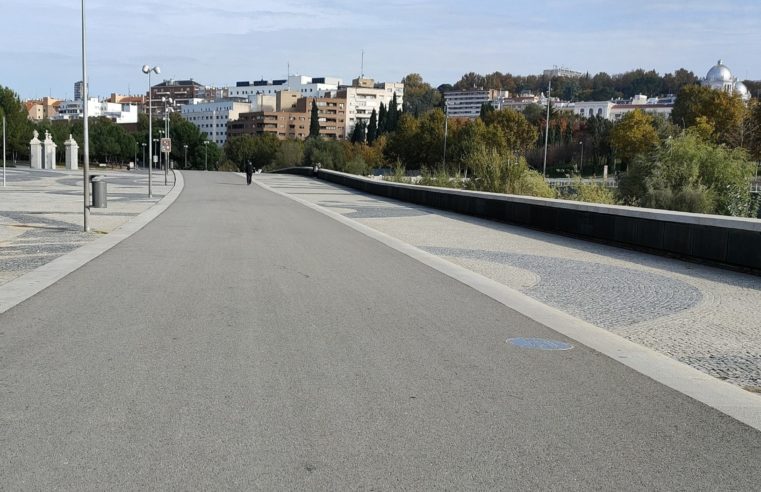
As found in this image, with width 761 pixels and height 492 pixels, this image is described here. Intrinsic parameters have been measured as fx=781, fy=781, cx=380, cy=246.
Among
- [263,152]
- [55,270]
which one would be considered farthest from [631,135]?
[55,270]

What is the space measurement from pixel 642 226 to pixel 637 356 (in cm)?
896

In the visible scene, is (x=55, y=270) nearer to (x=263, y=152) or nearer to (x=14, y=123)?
(x=14, y=123)

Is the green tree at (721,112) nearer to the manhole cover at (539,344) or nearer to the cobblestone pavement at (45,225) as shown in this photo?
the cobblestone pavement at (45,225)

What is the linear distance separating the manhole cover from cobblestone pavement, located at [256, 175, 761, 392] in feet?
2.99

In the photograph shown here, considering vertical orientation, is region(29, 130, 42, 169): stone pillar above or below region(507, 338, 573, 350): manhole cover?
above

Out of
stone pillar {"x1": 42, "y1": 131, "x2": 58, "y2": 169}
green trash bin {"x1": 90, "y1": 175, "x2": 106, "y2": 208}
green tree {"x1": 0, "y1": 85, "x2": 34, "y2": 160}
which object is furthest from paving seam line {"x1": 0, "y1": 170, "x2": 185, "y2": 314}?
green tree {"x1": 0, "y1": 85, "x2": 34, "y2": 160}

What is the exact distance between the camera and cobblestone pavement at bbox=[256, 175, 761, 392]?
7.53 m

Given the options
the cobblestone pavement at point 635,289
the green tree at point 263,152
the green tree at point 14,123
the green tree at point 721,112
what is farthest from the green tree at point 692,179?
the green tree at point 263,152

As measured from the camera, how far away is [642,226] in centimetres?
1544

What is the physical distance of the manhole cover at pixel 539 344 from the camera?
729 cm

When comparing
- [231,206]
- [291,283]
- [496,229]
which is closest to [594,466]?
[291,283]

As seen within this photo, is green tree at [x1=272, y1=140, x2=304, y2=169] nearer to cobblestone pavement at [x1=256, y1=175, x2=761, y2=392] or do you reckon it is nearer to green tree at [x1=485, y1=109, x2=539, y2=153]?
green tree at [x1=485, y1=109, x2=539, y2=153]

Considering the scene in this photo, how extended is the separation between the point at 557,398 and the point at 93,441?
3129 mm

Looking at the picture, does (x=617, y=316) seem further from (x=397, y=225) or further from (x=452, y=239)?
(x=397, y=225)
